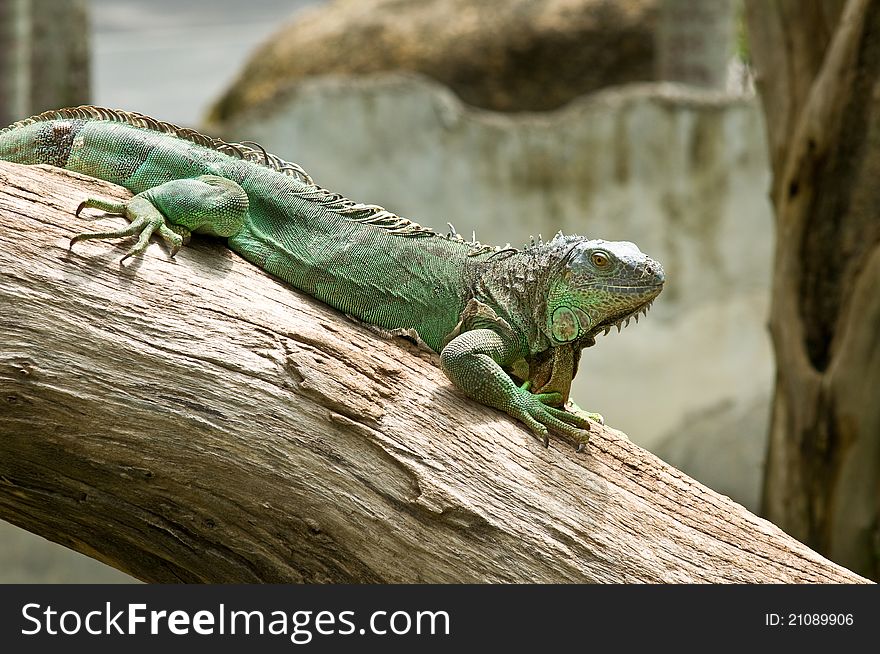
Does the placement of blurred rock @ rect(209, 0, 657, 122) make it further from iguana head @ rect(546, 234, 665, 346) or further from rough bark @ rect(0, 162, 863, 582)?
rough bark @ rect(0, 162, 863, 582)

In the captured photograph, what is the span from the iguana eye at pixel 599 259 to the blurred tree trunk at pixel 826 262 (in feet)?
7.69

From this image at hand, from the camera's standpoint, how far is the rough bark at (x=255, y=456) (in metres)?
3.29

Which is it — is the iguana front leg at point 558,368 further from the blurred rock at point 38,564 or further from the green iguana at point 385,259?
the blurred rock at point 38,564

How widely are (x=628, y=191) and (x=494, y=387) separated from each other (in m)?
5.30

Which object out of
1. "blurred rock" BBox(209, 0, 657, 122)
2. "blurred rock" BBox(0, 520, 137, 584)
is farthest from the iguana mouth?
"blurred rock" BBox(209, 0, 657, 122)

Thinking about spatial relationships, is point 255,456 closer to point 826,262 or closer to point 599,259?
point 599,259

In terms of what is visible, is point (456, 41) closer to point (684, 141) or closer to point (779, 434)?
point (684, 141)

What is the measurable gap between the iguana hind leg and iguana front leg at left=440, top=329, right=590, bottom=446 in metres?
0.99

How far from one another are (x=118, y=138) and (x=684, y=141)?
5.73 metres

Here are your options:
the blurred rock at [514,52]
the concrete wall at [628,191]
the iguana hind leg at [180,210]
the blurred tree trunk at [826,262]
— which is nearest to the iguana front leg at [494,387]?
the iguana hind leg at [180,210]

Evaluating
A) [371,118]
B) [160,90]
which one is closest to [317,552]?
[371,118]

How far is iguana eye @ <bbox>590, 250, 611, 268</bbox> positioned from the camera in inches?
145

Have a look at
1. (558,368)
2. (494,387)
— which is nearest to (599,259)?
(558,368)

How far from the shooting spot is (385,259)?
404 centimetres
